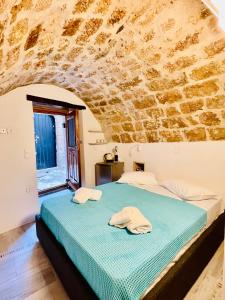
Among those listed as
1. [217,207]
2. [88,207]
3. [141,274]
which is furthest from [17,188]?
[217,207]

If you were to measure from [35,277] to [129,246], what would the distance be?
3.77ft

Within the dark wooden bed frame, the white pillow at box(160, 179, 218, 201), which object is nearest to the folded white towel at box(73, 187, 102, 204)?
the dark wooden bed frame

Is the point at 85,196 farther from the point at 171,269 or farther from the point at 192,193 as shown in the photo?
the point at 192,193

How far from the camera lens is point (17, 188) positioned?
2.79 metres

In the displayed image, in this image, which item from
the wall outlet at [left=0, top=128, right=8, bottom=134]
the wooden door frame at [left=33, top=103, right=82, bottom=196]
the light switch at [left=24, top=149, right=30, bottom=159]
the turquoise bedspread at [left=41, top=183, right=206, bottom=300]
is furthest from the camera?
the wooden door frame at [left=33, top=103, right=82, bottom=196]

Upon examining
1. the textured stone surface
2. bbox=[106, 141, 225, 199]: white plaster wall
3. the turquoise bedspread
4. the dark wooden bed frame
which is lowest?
the dark wooden bed frame

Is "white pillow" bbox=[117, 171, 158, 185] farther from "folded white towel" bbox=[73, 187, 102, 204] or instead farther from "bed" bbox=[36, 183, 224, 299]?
"folded white towel" bbox=[73, 187, 102, 204]

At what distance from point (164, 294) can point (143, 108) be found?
7.79 feet

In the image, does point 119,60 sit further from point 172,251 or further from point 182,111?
point 172,251

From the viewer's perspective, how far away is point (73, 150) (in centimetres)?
425

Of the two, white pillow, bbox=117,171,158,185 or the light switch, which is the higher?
the light switch

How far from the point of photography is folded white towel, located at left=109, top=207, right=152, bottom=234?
1493 mm

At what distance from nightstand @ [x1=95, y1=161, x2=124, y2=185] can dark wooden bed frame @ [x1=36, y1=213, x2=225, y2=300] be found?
1.83m

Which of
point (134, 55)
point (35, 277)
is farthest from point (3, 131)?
point (134, 55)
